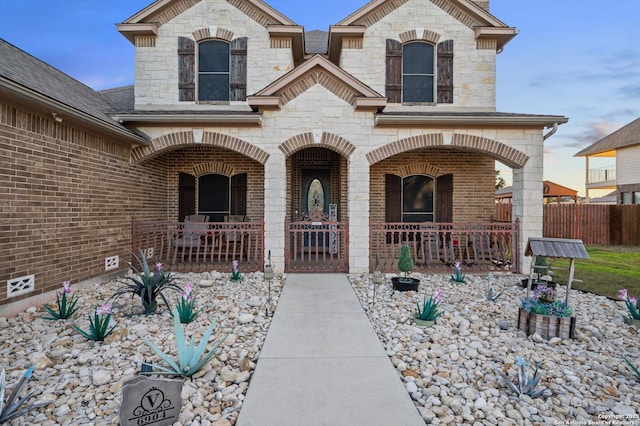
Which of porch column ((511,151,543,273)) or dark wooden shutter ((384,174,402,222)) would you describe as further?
dark wooden shutter ((384,174,402,222))

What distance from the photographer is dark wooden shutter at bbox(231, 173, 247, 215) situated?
11029 millimetres

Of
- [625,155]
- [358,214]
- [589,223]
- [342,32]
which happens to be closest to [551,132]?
[358,214]

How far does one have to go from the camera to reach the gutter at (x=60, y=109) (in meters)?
4.70

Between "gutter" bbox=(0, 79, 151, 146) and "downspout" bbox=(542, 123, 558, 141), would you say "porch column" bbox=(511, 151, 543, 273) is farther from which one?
"gutter" bbox=(0, 79, 151, 146)

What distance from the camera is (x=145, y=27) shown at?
9648 millimetres

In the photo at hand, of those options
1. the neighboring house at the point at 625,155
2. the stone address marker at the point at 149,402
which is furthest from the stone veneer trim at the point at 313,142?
the neighboring house at the point at 625,155

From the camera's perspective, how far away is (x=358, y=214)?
27.0 feet

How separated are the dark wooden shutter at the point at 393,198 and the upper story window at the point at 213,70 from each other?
16.5 feet

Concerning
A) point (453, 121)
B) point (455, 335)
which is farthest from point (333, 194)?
point (455, 335)

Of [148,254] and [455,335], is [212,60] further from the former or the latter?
[455,335]

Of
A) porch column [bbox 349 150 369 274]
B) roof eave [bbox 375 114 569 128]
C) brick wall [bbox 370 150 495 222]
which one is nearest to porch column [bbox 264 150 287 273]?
porch column [bbox 349 150 369 274]

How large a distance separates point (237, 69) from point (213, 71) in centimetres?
73

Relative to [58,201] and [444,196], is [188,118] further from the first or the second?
[444,196]

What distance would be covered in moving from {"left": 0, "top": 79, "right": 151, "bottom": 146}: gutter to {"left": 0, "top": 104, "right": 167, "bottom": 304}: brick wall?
1.11ft
